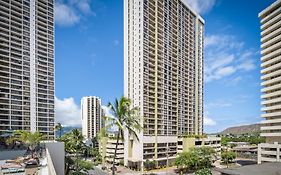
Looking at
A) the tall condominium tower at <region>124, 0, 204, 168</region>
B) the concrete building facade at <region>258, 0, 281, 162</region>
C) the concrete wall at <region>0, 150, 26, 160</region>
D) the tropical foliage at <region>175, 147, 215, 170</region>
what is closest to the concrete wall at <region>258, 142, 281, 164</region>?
the concrete building facade at <region>258, 0, 281, 162</region>

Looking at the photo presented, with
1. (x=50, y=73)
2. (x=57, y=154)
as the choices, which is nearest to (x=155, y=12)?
(x=50, y=73)

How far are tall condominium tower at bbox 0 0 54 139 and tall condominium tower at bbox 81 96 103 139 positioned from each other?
3735 cm

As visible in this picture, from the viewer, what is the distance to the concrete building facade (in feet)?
168

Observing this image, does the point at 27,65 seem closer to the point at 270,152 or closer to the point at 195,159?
the point at 195,159

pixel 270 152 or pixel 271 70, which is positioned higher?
pixel 271 70

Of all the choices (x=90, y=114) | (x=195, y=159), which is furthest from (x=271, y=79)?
(x=90, y=114)

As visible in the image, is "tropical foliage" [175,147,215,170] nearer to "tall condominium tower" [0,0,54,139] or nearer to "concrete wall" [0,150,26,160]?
"concrete wall" [0,150,26,160]

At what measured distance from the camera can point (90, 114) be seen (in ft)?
393

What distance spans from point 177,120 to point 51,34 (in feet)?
158

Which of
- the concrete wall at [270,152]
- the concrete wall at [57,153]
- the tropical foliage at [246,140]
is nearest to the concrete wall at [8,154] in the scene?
the concrete wall at [57,153]

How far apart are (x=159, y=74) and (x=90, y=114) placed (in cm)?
5955

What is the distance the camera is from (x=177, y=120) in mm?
75562

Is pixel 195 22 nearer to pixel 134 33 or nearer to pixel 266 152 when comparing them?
pixel 134 33

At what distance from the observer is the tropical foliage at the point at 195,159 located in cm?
5847
